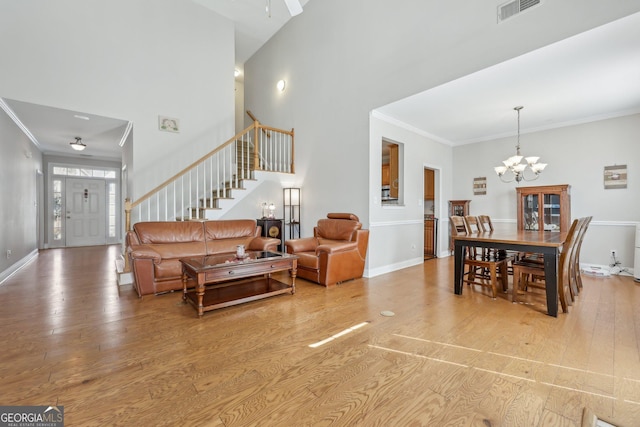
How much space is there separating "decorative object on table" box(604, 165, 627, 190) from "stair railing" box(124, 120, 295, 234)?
585 centimetres

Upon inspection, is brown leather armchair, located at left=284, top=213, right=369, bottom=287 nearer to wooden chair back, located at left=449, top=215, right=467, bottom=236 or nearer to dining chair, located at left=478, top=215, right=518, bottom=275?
wooden chair back, located at left=449, top=215, right=467, bottom=236

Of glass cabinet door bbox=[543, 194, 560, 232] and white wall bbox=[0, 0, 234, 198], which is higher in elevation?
white wall bbox=[0, 0, 234, 198]

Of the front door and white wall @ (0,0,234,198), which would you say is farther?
the front door

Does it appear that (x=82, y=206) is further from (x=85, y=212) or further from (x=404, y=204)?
(x=404, y=204)

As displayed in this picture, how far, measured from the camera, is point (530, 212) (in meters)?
5.52

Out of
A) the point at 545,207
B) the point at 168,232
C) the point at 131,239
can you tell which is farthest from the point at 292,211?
the point at 545,207

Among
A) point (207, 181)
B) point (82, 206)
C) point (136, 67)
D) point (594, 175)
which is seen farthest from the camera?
point (82, 206)

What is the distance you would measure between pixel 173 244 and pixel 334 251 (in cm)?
237

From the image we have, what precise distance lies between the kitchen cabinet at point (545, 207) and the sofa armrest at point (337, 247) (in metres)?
3.78

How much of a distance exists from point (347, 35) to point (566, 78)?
3.41 meters

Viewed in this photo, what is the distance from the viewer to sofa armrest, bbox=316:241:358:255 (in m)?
4.00
